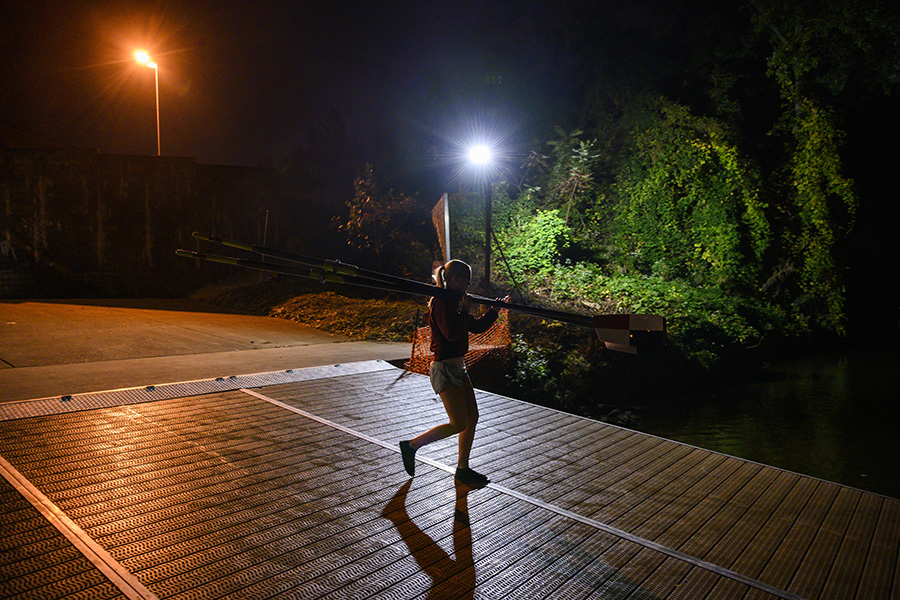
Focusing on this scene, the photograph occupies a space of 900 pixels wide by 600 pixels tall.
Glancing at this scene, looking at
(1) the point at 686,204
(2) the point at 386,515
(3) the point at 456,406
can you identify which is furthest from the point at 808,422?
(1) the point at 686,204

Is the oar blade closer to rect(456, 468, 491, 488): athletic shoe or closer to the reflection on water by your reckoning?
rect(456, 468, 491, 488): athletic shoe

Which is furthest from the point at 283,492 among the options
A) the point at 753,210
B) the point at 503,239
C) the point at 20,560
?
the point at 753,210

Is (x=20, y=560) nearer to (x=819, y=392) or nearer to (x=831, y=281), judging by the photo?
(x=819, y=392)

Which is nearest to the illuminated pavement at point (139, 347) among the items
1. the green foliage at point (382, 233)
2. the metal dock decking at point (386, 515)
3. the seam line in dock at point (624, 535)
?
the metal dock decking at point (386, 515)

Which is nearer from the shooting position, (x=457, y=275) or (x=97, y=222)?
(x=457, y=275)

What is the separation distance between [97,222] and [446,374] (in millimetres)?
15322

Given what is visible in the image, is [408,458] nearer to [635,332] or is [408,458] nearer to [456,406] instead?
[456,406]

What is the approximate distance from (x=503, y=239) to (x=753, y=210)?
22.8 feet

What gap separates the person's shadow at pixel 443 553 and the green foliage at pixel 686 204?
46.9 ft

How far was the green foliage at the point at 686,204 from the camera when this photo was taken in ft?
50.3

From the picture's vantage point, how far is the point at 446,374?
152 inches

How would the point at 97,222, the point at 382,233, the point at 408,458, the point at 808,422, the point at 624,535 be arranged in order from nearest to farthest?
the point at 624,535
the point at 408,458
the point at 808,422
the point at 97,222
the point at 382,233

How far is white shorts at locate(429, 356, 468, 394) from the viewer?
387 cm

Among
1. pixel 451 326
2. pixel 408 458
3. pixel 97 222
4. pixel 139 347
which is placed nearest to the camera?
pixel 451 326
